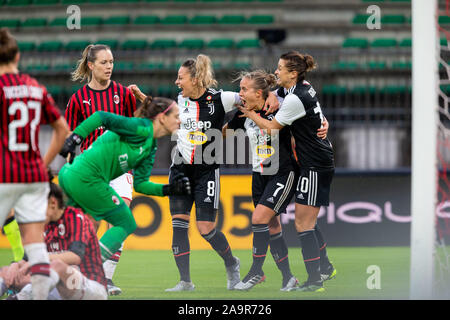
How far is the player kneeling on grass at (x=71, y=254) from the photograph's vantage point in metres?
4.46

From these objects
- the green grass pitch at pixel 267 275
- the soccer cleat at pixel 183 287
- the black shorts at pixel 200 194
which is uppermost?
the black shorts at pixel 200 194

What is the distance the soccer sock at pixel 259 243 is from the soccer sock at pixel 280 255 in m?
0.14

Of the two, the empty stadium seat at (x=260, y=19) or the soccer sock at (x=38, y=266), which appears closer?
the soccer sock at (x=38, y=266)

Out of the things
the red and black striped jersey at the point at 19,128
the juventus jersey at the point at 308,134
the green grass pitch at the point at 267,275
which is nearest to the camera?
the red and black striped jersey at the point at 19,128

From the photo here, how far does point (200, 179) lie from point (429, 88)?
7.28ft

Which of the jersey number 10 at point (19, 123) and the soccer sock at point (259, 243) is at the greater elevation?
the jersey number 10 at point (19, 123)

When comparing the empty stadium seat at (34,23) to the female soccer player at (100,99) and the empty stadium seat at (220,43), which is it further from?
the female soccer player at (100,99)

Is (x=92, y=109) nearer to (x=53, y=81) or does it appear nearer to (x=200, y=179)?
(x=200, y=179)

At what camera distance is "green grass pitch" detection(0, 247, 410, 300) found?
550 cm

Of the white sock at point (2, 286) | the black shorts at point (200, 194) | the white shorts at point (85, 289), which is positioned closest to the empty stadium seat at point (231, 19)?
the black shorts at point (200, 194)

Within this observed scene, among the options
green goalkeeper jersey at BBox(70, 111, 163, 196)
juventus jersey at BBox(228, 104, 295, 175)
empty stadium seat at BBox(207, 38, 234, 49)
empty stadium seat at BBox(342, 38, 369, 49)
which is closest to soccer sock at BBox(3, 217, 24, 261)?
green goalkeeper jersey at BBox(70, 111, 163, 196)

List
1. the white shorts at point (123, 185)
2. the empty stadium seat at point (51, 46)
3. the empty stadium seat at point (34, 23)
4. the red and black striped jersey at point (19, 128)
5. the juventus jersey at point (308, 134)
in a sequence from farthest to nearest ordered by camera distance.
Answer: the empty stadium seat at point (34, 23) → the empty stadium seat at point (51, 46) → the white shorts at point (123, 185) → the juventus jersey at point (308, 134) → the red and black striped jersey at point (19, 128)

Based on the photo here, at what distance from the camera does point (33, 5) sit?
17094mm
